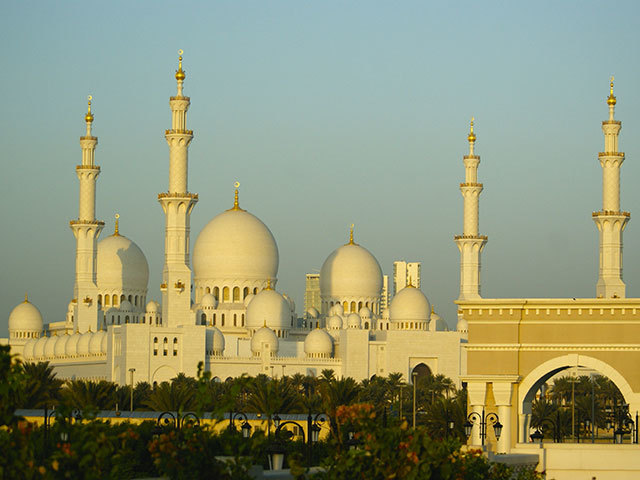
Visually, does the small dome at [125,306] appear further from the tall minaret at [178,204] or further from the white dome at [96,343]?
the tall minaret at [178,204]

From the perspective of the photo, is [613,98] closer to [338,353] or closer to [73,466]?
[338,353]

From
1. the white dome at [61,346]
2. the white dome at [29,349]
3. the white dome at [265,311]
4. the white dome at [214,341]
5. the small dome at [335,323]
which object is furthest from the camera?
the white dome at [29,349]

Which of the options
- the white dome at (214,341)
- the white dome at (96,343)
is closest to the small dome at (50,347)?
the white dome at (96,343)

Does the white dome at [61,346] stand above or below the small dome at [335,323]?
below

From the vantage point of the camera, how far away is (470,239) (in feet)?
208

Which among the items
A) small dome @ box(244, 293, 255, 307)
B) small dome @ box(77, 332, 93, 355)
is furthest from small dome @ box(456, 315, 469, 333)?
small dome @ box(77, 332, 93, 355)

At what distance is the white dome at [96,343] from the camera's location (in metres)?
63.3

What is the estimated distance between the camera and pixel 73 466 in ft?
Result: 44.0

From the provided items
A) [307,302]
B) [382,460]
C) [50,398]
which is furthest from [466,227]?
[307,302]

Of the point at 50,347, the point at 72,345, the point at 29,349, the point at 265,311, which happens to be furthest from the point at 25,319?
the point at 265,311

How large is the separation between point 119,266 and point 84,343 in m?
7.12

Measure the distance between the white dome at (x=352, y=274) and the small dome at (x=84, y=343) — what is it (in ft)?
47.0

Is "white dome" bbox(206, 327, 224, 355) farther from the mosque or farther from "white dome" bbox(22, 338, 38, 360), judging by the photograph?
"white dome" bbox(22, 338, 38, 360)

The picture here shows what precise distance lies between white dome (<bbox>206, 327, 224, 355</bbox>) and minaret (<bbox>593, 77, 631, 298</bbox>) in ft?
58.1
